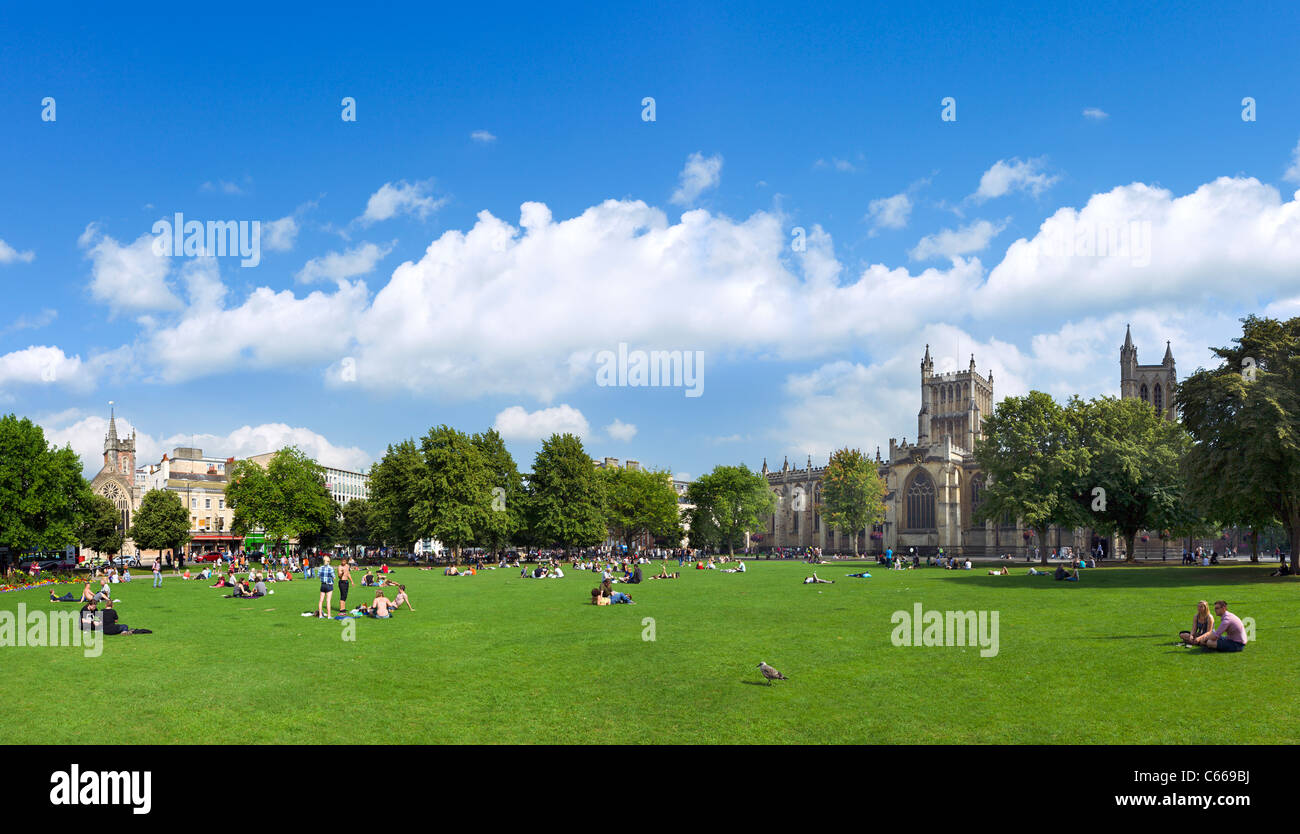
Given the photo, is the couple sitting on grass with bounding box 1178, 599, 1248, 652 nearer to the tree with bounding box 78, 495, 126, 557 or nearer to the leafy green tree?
the leafy green tree

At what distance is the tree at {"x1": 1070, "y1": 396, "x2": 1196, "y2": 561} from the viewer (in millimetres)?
52438

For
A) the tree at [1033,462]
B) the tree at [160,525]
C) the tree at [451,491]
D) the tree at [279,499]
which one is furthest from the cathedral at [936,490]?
the tree at [160,525]

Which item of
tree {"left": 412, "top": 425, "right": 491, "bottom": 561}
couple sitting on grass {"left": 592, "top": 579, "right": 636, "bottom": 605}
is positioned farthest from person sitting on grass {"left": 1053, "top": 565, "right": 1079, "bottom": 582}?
tree {"left": 412, "top": 425, "right": 491, "bottom": 561}

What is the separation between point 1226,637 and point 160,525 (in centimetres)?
9064

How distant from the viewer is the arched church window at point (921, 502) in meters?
114

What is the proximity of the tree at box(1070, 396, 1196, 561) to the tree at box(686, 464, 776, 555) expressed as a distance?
185 ft

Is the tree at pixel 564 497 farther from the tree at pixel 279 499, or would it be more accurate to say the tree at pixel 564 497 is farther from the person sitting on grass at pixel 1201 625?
the person sitting on grass at pixel 1201 625

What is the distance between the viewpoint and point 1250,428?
1351 inches

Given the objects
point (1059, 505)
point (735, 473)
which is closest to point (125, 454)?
point (735, 473)

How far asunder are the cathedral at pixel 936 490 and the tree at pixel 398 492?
5676 cm
